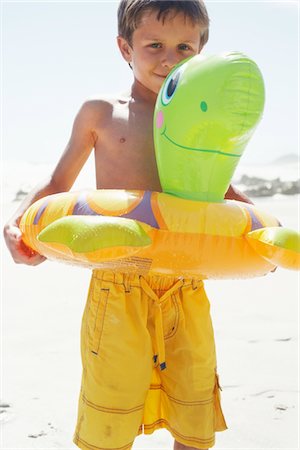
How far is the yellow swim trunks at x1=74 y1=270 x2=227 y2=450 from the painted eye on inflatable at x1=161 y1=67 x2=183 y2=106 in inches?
25.0

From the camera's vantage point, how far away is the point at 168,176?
1.99m

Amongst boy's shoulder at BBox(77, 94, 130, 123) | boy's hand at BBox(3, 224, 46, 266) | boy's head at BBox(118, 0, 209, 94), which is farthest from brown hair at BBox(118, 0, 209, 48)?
boy's hand at BBox(3, 224, 46, 266)

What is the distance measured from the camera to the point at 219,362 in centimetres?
387

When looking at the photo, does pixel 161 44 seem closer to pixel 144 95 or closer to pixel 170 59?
pixel 170 59

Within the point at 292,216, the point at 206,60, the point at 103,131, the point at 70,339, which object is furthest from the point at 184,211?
the point at 292,216

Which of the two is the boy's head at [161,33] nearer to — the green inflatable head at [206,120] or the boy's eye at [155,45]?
the boy's eye at [155,45]

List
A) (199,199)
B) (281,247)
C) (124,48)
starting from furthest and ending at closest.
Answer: (124,48) < (199,199) < (281,247)

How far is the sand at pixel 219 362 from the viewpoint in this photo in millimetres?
3080

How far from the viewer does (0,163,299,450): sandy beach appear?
3080mm

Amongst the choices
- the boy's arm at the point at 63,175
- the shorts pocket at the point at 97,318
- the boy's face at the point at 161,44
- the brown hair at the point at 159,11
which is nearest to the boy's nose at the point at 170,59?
the boy's face at the point at 161,44

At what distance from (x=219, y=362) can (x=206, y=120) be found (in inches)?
91.7

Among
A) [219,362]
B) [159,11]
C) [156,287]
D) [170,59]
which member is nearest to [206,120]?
[170,59]

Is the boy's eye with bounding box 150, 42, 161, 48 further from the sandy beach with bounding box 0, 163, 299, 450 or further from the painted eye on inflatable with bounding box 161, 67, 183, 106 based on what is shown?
the sandy beach with bounding box 0, 163, 299, 450

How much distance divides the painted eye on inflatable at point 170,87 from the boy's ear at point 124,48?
17.6 inches
